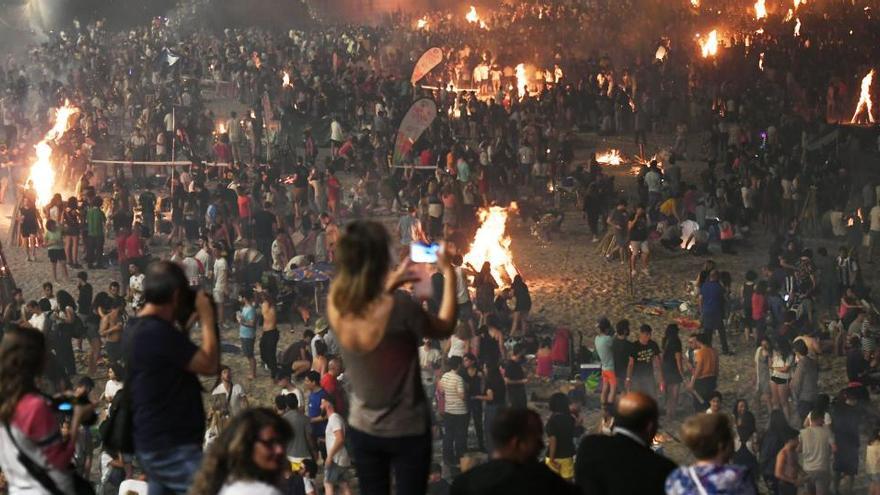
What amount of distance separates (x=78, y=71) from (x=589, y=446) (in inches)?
1390

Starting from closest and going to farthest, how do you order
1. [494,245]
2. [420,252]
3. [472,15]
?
[420,252] → [494,245] → [472,15]

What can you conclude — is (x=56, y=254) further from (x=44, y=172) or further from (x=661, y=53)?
(x=661, y=53)

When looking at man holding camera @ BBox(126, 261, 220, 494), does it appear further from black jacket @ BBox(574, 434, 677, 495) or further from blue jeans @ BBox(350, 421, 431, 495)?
black jacket @ BBox(574, 434, 677, 495)

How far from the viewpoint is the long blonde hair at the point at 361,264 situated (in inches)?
167

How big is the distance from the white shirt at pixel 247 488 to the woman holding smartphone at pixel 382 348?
0.50 m

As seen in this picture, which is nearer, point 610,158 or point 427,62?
point 610,158

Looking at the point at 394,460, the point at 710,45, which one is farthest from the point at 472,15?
the point at 394,460

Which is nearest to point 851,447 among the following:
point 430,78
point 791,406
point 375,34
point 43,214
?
point 791,406

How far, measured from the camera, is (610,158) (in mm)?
27938

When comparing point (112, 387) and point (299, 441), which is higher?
point (112, 387)

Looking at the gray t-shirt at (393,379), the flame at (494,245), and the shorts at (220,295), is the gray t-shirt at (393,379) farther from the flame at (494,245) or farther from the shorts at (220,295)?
Answer: the flame at (494,245)

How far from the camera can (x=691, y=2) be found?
41.5m

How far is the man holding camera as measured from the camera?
4.35m

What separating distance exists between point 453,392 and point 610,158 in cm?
1566
